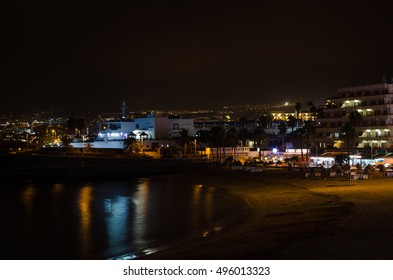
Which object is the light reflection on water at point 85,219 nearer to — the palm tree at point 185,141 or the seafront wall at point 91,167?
the seafront wall at point 91,167

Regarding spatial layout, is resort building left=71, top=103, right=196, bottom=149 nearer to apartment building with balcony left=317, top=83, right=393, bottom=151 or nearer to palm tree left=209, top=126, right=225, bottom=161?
palm tree left=209, top=126, right=225, bottom=161

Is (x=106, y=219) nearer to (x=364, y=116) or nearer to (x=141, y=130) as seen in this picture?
(x=364, y=116)

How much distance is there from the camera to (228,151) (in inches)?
3002

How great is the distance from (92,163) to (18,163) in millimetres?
12047

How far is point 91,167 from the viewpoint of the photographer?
63000 mm

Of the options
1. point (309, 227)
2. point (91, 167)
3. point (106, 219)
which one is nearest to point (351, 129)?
point (91, 167)

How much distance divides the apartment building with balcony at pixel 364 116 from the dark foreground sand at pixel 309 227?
2713 centimetres

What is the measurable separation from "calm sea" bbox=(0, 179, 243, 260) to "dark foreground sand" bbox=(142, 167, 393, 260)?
1657 mm

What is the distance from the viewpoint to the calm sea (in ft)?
67.6

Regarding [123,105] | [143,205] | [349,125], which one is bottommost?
[143,205]

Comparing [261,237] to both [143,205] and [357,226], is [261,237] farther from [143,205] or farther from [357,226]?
[143,205]

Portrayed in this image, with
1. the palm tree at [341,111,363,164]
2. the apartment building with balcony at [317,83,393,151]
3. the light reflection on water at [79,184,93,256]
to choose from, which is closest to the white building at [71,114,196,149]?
the apartment building with balcony at [317,83,393,151]

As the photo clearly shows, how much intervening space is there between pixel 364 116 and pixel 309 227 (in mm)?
46015

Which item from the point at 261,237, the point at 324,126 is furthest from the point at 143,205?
the point at 324,126
